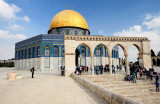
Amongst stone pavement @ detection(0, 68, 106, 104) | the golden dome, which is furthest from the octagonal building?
stone pavement @ detection(0, 68, 106, 104)

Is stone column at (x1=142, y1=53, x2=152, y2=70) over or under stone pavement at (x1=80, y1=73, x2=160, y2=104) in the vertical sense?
over

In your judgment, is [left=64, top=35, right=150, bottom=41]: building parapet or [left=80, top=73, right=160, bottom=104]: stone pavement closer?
[left=80, top=73, right=160, bottom=104]: stone pavement

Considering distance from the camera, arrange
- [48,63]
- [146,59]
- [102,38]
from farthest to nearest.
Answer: [48,63]
[146,59]
[102,38]

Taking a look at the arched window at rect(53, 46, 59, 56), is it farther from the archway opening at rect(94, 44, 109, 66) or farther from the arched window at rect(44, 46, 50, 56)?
the archway opening at rect(94, 44, 109, 66)

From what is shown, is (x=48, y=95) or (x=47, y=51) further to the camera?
(x=47, y=51)

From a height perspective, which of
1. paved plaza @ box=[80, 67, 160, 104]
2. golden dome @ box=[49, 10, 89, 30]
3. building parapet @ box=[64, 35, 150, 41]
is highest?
golden dome @ box=[49, 10, 89, 30]

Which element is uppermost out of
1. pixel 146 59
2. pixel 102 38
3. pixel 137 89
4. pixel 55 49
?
pixel 102 38

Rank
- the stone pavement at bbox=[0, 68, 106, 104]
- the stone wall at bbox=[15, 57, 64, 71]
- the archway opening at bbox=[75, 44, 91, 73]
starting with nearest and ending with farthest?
the stone pavement at bbox=[0, 68, 106, 104], the stone wall at bbox=[15, 57, 64, 71], the archway opening at bbox=[75, 44, 91, 73]

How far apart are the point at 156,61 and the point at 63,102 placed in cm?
3672

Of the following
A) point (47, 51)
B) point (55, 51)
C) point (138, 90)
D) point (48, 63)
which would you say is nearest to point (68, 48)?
point (138, 90)

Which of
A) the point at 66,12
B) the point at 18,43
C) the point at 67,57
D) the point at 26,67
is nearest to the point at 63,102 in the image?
the point at 67,57

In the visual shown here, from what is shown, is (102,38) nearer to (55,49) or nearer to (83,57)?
(83,57)

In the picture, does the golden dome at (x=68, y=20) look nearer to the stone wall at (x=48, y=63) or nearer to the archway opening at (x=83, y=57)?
the archway opening at (x=83, y=57)

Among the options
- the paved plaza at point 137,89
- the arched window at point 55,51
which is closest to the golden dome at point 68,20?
the arched window at point 55,51
